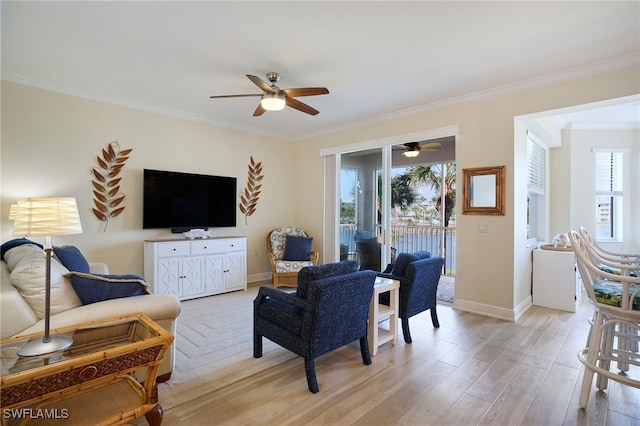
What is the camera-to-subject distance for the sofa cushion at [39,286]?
1.86 m

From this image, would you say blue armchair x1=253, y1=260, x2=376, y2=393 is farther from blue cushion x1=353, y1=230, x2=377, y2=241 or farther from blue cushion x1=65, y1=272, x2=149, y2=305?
blue cushion x1=353, y1=230, x2=377, y2=241

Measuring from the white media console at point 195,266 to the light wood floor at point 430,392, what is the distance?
95.3 inches

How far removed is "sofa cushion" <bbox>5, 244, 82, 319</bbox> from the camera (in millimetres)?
1858

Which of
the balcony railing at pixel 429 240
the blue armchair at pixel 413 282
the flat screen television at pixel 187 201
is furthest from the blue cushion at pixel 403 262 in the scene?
the flat screen television at pixel 187 201

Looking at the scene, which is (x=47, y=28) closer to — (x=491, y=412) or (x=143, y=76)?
(x=143, y=76)

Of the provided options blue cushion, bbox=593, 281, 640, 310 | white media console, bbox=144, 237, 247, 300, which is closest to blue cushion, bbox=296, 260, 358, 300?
blue cushion, bbox=593, 281, 640, 310

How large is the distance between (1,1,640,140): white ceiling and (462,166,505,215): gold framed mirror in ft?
3.10

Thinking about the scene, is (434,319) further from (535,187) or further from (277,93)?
(277,93)

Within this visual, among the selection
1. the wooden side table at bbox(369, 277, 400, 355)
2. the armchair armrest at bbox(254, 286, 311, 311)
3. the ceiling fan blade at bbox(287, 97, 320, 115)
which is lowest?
the wooden side table at bbox(369, 277, 400, 355)

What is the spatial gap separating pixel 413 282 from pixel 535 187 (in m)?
3.04

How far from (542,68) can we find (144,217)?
5.15m

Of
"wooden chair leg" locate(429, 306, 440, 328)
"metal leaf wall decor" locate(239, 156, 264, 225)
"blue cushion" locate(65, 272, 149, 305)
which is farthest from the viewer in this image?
"metal leaf wall decor" locate(239, 156, 264, 225)

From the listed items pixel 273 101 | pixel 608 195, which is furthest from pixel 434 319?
pixel 608 195

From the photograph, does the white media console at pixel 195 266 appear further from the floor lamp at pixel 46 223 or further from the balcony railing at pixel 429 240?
the balcony railing at pixel 429 240
